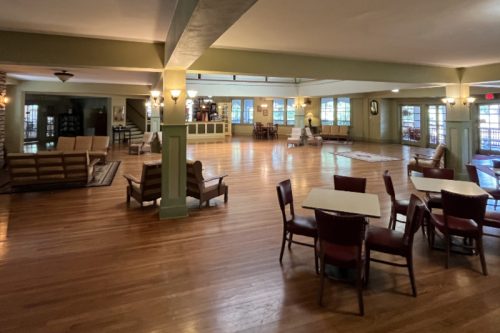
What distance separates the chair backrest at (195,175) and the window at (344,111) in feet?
50.3

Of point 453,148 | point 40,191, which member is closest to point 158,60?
point 40,191

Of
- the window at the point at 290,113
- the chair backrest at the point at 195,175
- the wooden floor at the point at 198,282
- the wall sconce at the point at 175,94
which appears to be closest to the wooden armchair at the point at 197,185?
the chair backrest at the point at 195,175

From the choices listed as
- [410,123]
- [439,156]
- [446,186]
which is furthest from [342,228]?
[410,123]

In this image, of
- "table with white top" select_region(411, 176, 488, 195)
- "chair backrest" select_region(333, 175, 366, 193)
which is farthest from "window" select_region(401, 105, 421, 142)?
"chair backrest" select_region(333, 175, 366, 193)

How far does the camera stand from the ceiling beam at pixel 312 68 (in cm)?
534

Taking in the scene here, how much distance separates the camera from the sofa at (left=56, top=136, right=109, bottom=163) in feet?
32.9

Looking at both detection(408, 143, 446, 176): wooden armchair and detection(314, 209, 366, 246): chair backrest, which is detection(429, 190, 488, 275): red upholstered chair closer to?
detection(314, 209, 366, 246): chair backrest

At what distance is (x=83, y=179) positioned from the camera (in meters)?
7.30

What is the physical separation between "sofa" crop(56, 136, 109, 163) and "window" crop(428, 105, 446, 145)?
1481 cm

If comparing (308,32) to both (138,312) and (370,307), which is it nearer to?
(370,307)

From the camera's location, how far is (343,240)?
268cm

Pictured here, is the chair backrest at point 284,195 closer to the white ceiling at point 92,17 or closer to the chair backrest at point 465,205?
the chair backrest at point 465,205

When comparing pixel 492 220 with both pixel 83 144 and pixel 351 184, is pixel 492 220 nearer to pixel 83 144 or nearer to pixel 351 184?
pixel 351 184

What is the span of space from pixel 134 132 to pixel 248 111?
828cm
